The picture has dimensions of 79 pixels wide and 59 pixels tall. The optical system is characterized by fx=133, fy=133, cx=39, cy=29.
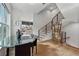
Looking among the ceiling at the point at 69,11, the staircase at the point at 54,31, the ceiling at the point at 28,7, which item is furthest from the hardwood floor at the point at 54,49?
the ceiling at the point at 28,7

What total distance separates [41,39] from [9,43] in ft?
1.69

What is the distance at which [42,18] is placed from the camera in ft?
6.97

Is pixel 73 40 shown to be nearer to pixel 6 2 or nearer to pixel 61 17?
pixel 61 17

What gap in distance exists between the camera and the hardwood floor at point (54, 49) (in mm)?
2141

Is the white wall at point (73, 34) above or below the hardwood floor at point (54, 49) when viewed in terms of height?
above

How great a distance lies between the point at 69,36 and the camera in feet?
6.91

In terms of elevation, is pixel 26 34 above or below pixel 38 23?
below

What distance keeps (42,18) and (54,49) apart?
0.53 meters

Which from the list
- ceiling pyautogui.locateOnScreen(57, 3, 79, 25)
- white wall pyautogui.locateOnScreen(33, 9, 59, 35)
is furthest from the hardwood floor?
ceiling pyautogui.locateOnScreen(57, 3, 79, 25)

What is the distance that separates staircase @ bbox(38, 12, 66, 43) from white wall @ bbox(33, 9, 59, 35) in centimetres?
5

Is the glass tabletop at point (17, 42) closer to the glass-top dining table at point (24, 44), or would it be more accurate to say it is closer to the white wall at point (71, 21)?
the glass-top dining table at point (24, 44)

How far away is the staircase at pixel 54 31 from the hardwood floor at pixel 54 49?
8 centimetres

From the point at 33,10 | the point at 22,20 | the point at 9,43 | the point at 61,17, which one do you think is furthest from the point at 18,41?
the point at 61,17

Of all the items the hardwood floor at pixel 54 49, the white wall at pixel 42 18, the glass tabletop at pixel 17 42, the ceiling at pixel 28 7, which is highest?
the ceiling at pixel 28 7
